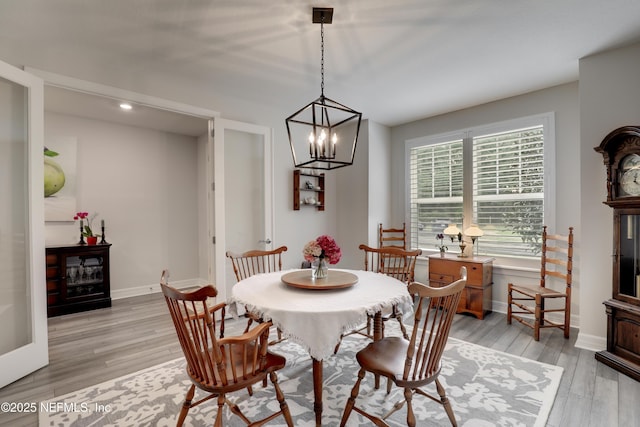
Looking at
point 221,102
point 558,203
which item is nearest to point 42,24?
point 221,102

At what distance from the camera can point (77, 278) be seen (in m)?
4.16

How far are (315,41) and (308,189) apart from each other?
2326 mm

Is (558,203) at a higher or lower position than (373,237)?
higher

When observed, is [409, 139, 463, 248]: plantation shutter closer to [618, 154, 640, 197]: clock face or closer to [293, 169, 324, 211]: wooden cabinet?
[293, 169, 324, 211]: wooden cabinet

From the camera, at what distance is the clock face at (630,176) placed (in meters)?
2.52

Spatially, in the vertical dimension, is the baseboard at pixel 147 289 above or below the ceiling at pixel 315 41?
below

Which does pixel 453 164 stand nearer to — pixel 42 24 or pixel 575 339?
pixel 575 339

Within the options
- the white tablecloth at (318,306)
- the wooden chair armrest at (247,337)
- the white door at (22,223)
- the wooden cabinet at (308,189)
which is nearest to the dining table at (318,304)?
the white tablecloth at (318,306)

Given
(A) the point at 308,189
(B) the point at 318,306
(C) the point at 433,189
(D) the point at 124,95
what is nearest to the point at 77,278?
(D) the point at 124,95

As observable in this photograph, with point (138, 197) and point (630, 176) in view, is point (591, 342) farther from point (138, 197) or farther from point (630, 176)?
point (138, 197)

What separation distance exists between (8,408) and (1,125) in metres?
A: 2.07

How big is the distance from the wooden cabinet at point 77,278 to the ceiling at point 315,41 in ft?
7.90

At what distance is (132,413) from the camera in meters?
1.99

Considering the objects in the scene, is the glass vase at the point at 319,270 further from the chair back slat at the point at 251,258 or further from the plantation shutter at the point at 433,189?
the plantation shutter at the point at 433,189
